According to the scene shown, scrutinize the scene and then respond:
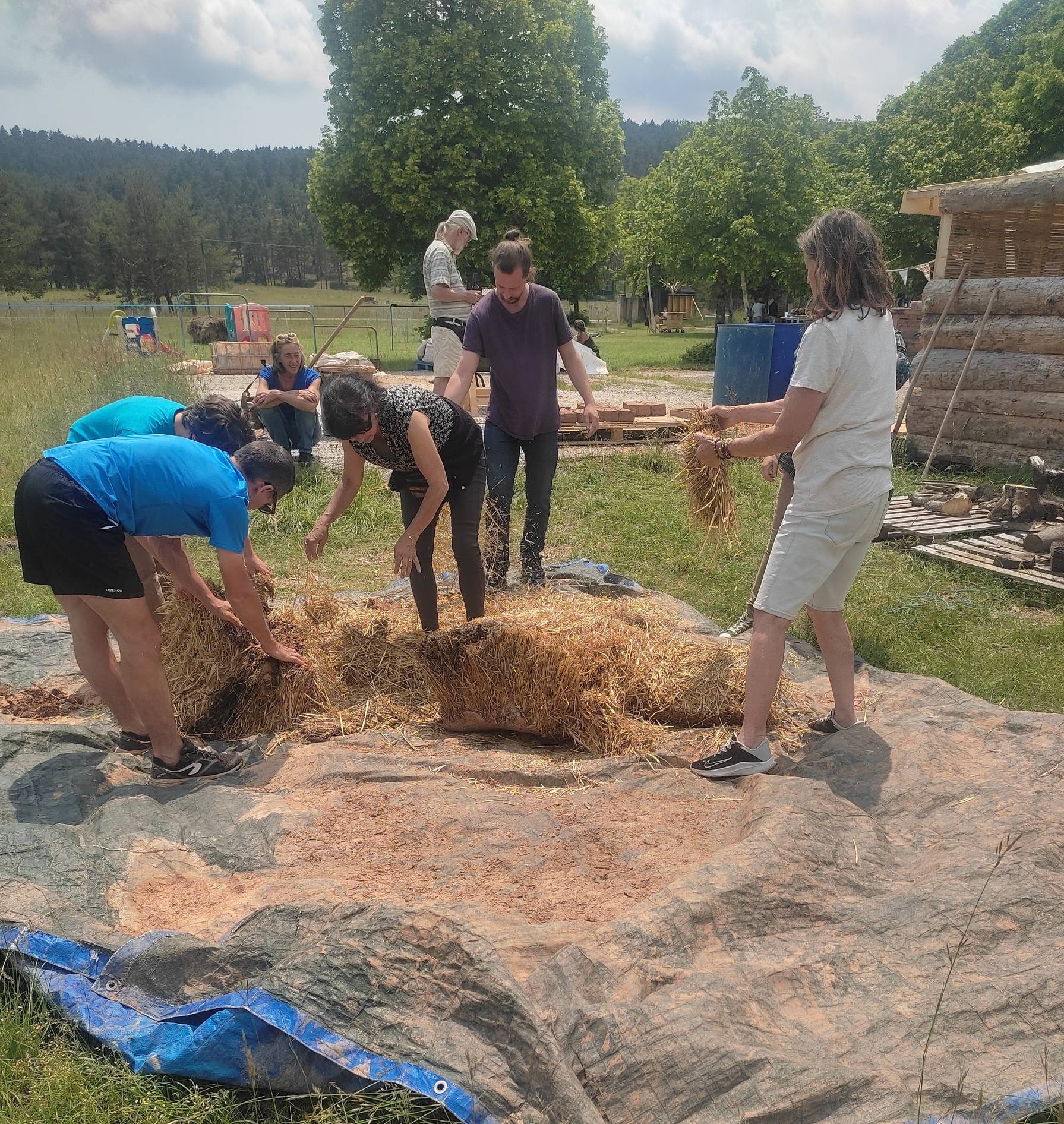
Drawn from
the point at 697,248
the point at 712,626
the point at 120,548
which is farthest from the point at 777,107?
the point at 120,548

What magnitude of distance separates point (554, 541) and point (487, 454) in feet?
5.78

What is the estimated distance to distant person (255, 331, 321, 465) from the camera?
27.3 feet

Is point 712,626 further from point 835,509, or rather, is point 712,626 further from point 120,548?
point 120,548

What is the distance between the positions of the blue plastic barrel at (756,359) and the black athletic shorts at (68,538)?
30.3 feet

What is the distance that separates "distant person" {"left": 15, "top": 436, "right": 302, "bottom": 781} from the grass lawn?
49.8 inches

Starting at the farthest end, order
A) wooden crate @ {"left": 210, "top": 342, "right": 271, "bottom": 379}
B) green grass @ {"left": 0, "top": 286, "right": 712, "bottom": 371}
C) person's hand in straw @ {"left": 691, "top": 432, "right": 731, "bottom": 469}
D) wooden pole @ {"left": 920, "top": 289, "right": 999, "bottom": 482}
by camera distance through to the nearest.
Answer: green grass @ {"left": 0, "top": 286, "right": 712, "bottom": 371}, wooden crate @ {"left": 210, "top": 342, "right": 271, "bottom": 379}, wooden pole @ {"left": 920, "top": 289, "right": 999, "bottom": 482}, person's hand in straw @ {"left": 691, "top": 432, "right": 731, "bottom": 469}

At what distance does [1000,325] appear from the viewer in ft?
30.3

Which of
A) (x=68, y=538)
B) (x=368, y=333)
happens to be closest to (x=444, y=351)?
(x=68, y=538)

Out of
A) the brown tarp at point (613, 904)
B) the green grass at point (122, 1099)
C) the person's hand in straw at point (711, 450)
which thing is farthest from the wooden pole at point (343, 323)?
the green grass at point (122, 1099)

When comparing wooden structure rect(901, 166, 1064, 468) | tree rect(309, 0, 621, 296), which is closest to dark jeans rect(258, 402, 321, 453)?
wooden structure rect(901, 166, 1064, 468)

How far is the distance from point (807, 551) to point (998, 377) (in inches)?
289

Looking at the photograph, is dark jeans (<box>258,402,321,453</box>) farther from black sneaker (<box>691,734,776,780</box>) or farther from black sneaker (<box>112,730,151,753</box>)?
black sneaker (<box>691,734,776,780</box>)

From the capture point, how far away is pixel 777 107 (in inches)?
1094

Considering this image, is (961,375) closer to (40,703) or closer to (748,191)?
(40,703)
